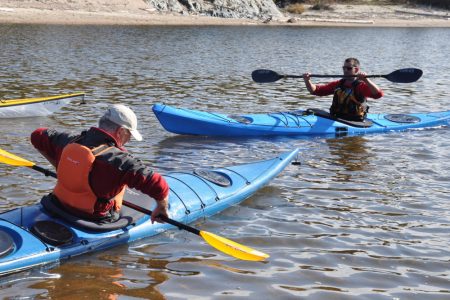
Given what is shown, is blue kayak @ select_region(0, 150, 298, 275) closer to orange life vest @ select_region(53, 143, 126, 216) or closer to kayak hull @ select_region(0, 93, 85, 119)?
orange life vest @ select_region(53, 143, 126, 216)

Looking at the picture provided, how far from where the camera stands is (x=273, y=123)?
34.9ft


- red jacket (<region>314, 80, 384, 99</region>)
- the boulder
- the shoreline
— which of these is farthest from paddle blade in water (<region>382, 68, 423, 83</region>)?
the boulder

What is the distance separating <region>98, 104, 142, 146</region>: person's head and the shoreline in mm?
29257

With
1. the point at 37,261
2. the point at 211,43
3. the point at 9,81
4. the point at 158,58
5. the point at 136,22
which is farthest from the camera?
the point at 136,22

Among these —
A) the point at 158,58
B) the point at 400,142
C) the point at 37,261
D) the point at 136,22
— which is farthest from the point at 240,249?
the point at 136,22

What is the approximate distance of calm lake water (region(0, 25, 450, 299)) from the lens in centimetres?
518

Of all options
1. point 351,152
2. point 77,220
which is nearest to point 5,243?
point 77,220

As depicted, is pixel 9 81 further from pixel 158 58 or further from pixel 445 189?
pixel 445 189

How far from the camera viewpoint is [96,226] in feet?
17.8

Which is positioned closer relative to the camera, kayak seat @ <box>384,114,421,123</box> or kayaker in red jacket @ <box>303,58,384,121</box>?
kayaker in red jacket @ <box>303,58,384,121</box>

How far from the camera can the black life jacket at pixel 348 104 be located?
1066 cm

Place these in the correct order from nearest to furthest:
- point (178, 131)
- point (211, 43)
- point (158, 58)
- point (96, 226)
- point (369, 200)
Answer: point (96, 226), point (369, 200), point (178, 131), point (158, 58), point (211, 43)

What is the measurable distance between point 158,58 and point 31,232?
56.9 feet

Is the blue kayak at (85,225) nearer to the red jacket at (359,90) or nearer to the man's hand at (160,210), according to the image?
the man's hand at (160,210)
